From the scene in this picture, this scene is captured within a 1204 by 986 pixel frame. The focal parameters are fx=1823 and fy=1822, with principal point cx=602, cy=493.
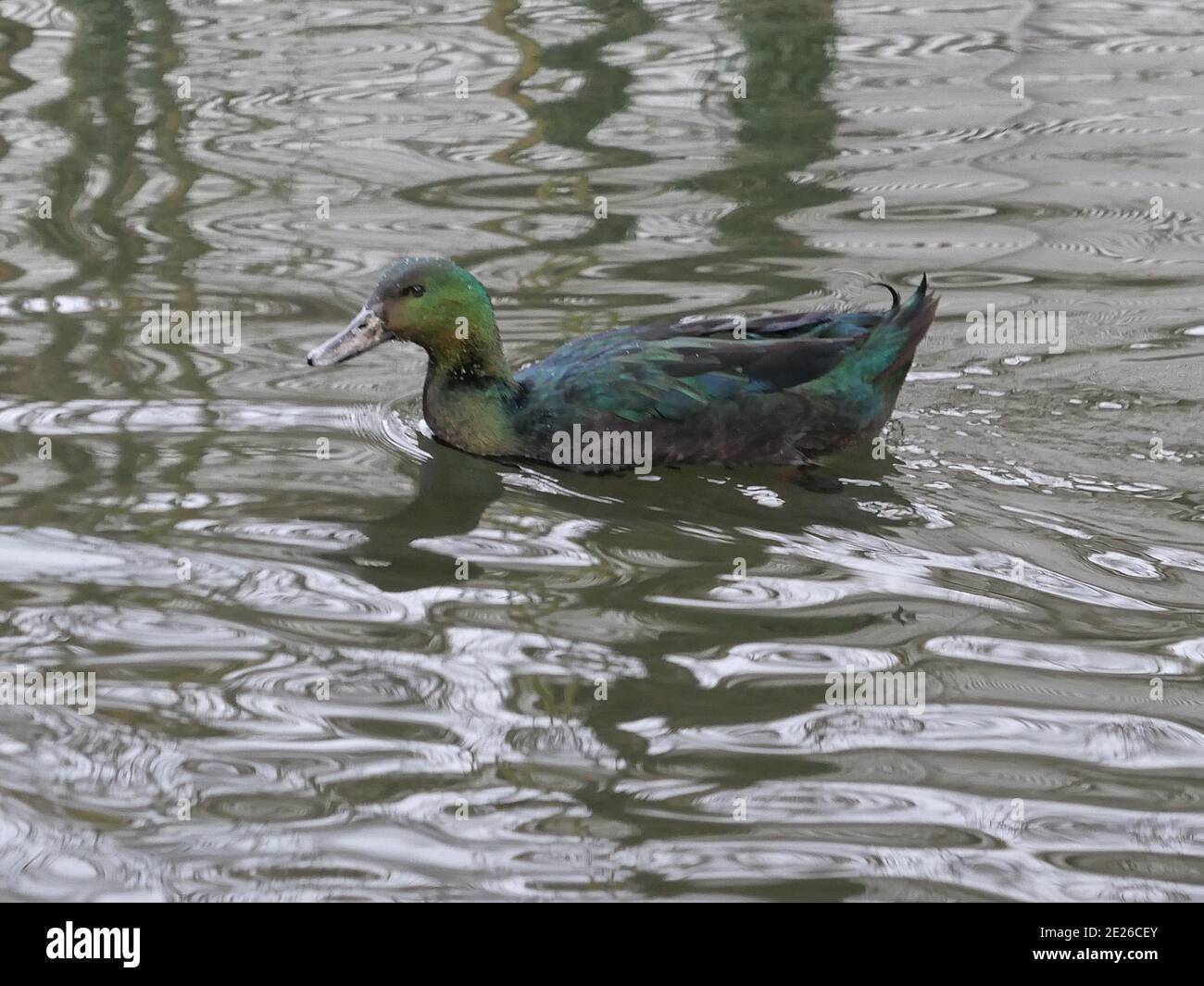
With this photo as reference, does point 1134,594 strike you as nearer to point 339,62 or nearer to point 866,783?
point 866,783

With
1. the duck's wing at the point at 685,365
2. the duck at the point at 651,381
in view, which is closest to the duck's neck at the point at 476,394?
the duck at the point at 651,381

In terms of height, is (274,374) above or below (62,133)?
below

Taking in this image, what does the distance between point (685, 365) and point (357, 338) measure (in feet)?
4.52

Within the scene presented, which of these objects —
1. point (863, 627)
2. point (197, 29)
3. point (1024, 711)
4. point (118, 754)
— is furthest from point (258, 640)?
point (197, 29)

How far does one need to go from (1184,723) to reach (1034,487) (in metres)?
1.88

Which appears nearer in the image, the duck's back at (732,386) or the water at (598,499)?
the water at (598,499)

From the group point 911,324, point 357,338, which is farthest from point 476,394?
point 911,324

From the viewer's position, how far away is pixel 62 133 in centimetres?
1196

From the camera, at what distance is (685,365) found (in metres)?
7.37

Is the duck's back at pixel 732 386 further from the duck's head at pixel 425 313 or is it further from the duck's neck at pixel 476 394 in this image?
the duck's head at pixel 425 313

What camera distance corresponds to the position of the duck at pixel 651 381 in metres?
7.34

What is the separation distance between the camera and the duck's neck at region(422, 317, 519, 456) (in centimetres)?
755

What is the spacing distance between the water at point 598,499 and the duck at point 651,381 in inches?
6.6

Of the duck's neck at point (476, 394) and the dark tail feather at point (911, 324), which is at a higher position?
the dark tail feather at point (911, 324)
